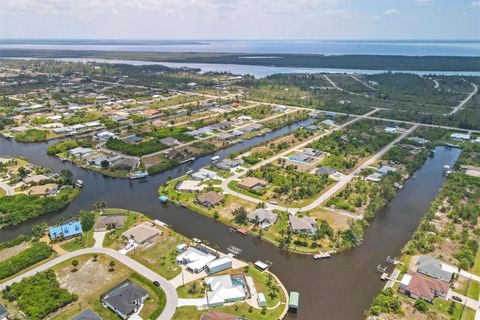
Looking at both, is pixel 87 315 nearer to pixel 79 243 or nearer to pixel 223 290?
pixel 223 290

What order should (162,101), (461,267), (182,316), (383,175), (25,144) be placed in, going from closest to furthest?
(182,316) < (461,267) < (383,175) < (25,144) < (162,101)

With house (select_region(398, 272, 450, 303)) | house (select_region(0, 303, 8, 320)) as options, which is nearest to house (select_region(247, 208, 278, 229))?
house (select_region(398, 272, 450, 303))

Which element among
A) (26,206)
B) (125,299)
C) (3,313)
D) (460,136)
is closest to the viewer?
(3,313)

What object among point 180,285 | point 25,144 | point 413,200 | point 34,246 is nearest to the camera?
point 180,285

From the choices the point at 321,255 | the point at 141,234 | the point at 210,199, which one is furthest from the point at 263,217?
the point at 141,234

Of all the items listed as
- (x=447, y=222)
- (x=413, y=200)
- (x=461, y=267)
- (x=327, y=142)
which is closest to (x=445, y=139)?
(x=327, y=142)

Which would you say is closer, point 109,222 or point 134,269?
point 134,269

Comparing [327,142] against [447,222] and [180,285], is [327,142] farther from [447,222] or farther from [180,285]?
[180,285]
